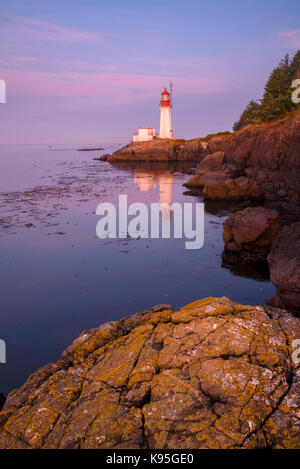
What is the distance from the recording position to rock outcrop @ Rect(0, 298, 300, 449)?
12.4 feet

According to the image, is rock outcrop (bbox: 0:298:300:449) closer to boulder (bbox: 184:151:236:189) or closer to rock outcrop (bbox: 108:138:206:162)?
boulder (bbox: 184:151:236:189)

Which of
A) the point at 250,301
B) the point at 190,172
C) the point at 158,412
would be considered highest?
the point at 190,172

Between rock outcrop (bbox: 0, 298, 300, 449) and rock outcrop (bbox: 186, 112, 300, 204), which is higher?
rock outcrop (bbox: 186, 112, 300, 204)

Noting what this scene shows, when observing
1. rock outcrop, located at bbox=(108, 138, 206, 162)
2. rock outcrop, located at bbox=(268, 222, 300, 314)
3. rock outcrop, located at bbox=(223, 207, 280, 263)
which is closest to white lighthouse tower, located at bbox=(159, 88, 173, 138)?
rock outcrop, located at bbox=(108, 138, 206, 162)

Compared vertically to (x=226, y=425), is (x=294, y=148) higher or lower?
higher

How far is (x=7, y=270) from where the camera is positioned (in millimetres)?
14391

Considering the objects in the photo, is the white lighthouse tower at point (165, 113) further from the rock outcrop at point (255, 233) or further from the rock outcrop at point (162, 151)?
the rock outcrop at point (255, 233)

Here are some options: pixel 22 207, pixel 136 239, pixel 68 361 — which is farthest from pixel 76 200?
pixel 68 361

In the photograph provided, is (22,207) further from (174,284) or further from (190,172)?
(190,172)

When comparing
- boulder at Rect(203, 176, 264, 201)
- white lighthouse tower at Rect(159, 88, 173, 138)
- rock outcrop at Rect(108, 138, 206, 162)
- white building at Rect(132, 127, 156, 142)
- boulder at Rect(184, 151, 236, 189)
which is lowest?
boulder at Rect(203, 176, 264, 201)

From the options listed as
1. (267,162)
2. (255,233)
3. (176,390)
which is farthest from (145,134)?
(176,390)

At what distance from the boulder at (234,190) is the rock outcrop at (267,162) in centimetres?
30

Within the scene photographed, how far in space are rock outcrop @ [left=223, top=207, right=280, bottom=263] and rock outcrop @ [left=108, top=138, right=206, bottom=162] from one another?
62.2 meters

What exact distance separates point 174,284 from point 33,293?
6181 mm
